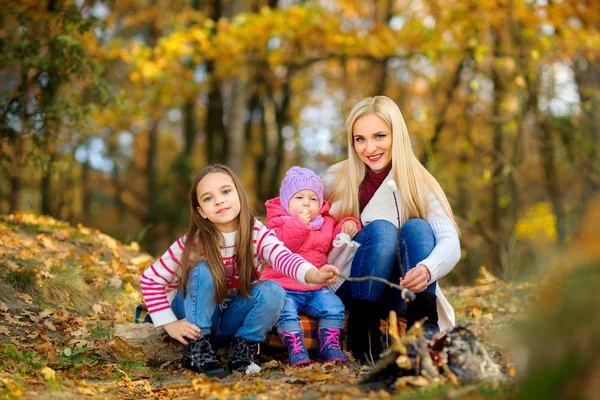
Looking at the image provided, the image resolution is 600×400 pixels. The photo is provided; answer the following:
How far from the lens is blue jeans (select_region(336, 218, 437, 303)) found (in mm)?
3707

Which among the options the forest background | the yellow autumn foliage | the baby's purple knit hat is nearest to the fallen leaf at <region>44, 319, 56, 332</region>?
the baby's purple knit hat

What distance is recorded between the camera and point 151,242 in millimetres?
14133

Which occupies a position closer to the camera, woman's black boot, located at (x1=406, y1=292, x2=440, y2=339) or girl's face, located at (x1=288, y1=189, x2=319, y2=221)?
woman's black boot, located at (x1=406, y1=292, x2=440, y2=339)

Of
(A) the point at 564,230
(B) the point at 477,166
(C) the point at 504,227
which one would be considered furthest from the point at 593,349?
(C) the point at 504,227

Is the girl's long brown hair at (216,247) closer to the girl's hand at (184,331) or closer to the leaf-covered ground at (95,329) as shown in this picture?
the girl's hand at (184,331)

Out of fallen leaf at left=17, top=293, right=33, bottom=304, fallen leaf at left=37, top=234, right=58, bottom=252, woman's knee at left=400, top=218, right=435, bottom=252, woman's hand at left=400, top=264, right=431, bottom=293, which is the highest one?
woman's knee at left=400, top=218, right=435, bottom=252

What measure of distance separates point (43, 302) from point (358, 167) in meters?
2.37

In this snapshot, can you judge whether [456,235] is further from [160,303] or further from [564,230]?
[564,230]

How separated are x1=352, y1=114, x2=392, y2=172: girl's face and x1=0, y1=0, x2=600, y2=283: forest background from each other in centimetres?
Result: 103

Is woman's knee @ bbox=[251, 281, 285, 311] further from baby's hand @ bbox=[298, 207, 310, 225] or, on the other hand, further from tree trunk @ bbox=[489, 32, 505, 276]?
tree trunk @ bbox=[489, 32, 505, 276]

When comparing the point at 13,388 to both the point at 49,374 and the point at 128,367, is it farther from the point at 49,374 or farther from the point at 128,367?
the point at 128,367

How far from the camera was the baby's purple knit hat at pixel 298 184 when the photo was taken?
3.98 metres

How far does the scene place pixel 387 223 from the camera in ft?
12.6

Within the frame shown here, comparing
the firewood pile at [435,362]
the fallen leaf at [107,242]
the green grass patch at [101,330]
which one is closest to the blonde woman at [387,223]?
the firewood pile at [435,362]
